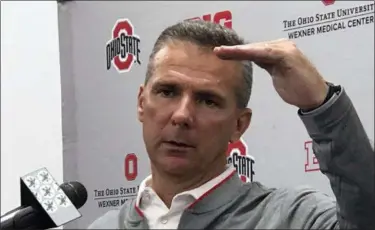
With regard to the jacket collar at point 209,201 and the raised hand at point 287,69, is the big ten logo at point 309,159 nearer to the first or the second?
the jacket collar at point 209,201

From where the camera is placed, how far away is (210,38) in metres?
0.74

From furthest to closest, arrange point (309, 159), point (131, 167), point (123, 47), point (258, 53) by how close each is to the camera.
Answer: point (309, 159) → point (123, 47) → point (131, 167) → point (258, 53)

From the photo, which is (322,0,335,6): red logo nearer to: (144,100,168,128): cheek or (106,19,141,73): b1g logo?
(106,19,141,73): b1g logo

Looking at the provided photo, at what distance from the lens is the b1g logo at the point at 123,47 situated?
100cm

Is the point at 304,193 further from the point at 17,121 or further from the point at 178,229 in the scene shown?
the point at 17,121

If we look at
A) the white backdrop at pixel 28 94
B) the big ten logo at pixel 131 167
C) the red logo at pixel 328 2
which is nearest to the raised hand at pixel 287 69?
the big ten logo at pixel 131 167

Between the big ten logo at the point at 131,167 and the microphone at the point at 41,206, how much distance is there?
0.25 metres

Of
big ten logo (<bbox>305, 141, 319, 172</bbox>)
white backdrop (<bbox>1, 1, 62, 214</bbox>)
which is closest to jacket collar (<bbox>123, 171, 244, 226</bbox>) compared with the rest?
white backdrop (<bbox>1, 1, 62, 214</bbox>)

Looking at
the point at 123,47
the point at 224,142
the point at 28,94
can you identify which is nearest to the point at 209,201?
the point at 224,142

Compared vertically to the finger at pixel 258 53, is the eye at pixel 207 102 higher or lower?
lower

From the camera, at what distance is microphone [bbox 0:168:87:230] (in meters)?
0.61

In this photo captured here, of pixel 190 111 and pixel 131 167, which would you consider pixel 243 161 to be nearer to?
pixel 131 167

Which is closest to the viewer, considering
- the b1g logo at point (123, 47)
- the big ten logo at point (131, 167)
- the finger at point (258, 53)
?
the finger at point (258, 53)

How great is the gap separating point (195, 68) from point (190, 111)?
63 millimetres
